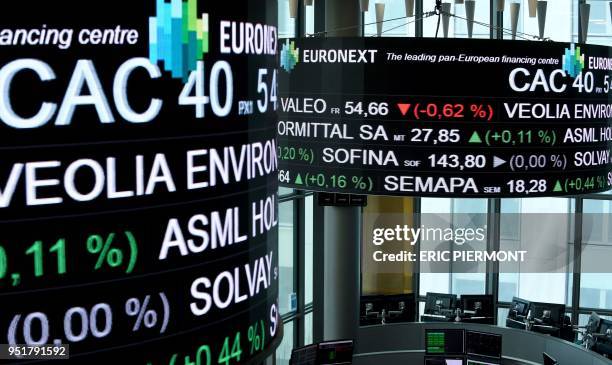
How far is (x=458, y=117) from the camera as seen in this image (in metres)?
7.26

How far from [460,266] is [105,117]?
19711 millimetres

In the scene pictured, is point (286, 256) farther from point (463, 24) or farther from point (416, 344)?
point (463, 24)

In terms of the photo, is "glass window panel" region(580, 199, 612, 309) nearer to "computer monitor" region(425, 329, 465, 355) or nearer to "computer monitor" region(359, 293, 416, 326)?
"computer monitor" region(359, 293, 416, 326)

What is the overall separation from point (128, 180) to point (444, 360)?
13648mm

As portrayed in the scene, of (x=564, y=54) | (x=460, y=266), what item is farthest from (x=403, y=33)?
(x=564, y=54)

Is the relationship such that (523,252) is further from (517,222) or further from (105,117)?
(105,117)

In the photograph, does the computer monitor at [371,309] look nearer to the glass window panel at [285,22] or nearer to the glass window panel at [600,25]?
the glass window panel at [285,22]

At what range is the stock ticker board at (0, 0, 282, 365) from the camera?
3082 mm

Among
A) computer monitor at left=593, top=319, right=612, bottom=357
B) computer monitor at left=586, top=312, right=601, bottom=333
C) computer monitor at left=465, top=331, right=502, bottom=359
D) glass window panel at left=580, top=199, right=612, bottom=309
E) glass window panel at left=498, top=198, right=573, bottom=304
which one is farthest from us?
glass window panel at left=498, top=198, right=573, bottom=304

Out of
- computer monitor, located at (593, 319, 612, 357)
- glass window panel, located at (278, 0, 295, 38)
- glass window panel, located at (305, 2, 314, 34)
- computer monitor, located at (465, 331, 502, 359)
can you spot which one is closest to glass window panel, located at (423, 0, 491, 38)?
glass window panel, located at (305, 2, 314, 34)

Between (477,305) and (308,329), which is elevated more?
(477,305)

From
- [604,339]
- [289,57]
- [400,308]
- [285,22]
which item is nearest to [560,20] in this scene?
[285,22]

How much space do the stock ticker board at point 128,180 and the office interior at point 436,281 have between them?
9.76m

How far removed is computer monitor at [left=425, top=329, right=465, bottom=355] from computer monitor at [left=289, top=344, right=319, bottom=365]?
2.64 meters
